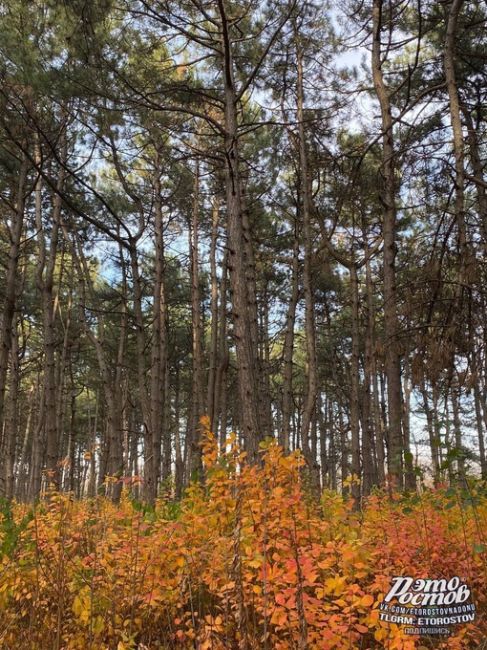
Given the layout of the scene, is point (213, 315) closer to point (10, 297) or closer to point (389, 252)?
point (10, 297)

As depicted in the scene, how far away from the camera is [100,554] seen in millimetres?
2947

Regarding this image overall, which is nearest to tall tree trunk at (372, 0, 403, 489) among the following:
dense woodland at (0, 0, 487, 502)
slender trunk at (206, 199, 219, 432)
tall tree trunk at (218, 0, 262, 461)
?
dense woodland at (0, 0, 487, 502)

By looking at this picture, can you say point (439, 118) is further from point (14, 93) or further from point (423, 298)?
point (14, 93)

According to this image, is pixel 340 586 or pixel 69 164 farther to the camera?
pixel 69 164

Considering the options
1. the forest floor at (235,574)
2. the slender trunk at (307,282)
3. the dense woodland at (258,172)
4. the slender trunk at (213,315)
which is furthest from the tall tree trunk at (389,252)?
the slender trunk at (213,315)

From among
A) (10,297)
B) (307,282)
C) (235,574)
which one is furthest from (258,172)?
(235,574)

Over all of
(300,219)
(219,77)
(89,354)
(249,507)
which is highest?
Answer: (219,77)

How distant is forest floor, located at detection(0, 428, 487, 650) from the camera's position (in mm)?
2504

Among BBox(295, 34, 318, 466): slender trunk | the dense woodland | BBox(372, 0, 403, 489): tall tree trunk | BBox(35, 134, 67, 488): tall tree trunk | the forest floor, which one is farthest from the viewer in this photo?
BBox(35, 134, 67, 488): tall tree trunk

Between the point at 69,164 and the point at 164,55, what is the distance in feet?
12.9

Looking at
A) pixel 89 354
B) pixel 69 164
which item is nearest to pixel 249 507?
pixel 69 164

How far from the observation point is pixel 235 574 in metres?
2.42

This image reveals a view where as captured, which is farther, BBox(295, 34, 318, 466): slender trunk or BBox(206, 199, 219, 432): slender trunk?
BBox(206, 199, 219, 432): slender trunk

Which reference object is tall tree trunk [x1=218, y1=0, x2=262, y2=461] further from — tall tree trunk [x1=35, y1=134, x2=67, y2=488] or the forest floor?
tall tree trunk [x1=35, y1=134, x2=67, y2=488]
